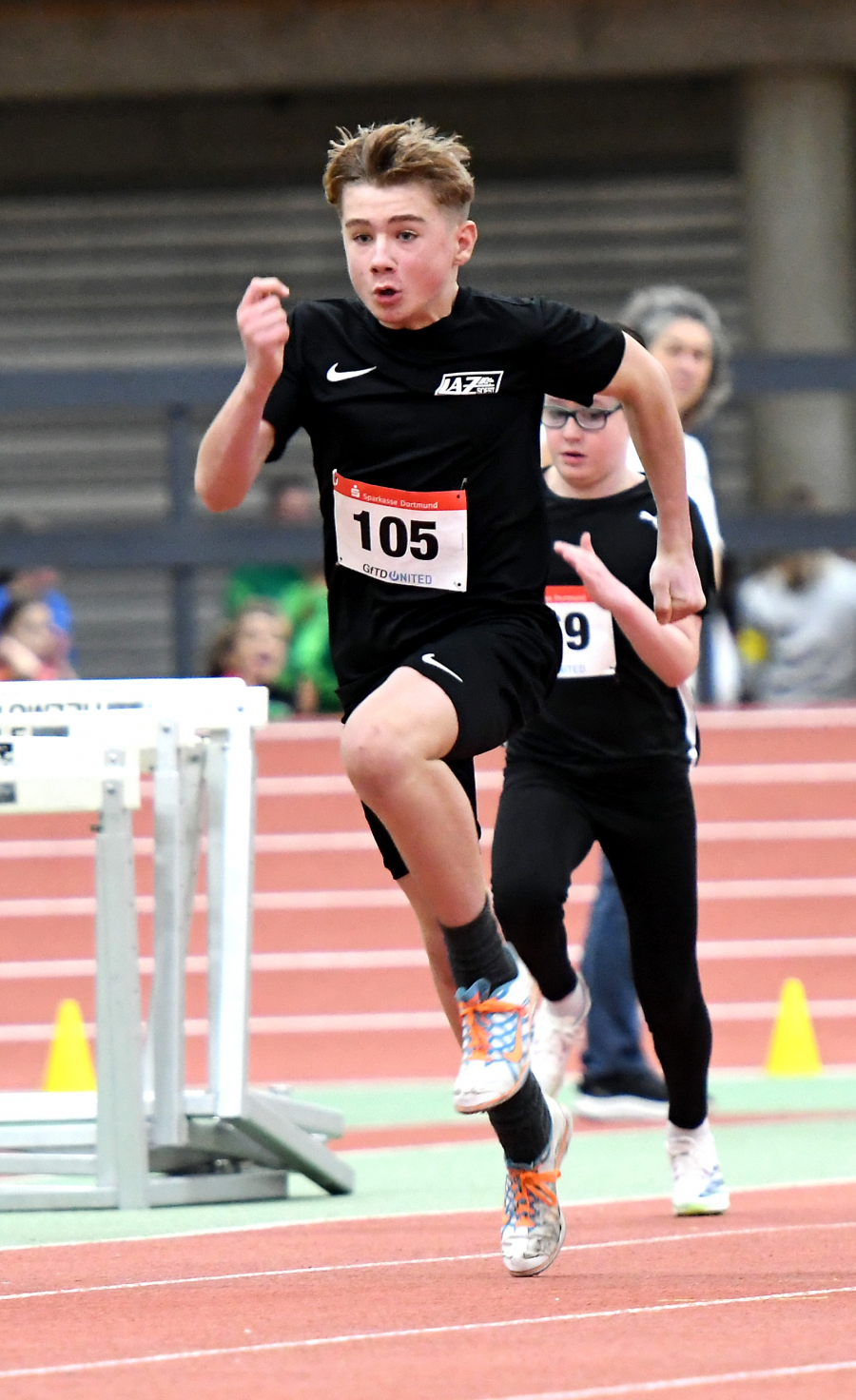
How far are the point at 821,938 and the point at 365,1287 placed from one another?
594 cm

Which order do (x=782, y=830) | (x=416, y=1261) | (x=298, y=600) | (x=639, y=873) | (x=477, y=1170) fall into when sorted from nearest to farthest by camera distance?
(x=416, y=1261), (x=639, y=873), (x=477, y=1170), (x=782, y=830), (x=298, y=600)

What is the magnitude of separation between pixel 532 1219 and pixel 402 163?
6.06 feet

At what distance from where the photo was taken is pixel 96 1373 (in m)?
3.26

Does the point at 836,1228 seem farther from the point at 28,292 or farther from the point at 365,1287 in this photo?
the point at 28,292

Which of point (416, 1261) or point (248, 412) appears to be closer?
point (248, 412)

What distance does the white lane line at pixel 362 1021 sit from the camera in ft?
30.6

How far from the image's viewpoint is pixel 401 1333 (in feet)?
11.7

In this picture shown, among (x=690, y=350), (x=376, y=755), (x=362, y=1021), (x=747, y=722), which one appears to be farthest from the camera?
(x=747, y=722)

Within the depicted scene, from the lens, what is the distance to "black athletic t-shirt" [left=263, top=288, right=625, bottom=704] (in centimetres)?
416

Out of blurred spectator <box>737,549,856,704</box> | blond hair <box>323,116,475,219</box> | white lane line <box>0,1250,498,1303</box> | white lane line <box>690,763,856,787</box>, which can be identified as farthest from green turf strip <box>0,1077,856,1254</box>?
blurred spectator <box>737,549,856,704</box>

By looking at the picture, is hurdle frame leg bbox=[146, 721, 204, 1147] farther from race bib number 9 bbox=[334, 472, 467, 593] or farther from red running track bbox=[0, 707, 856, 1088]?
red running track bbox=[0, 707, 856, 1088]

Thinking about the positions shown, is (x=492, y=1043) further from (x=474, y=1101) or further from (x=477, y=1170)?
(x=477, y=1170)

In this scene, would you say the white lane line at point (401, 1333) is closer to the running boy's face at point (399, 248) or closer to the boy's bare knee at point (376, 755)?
the boy's bare knee at point (376, 755)

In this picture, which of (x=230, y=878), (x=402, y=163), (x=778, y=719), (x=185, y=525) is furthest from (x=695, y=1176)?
(x=185, y=525)
